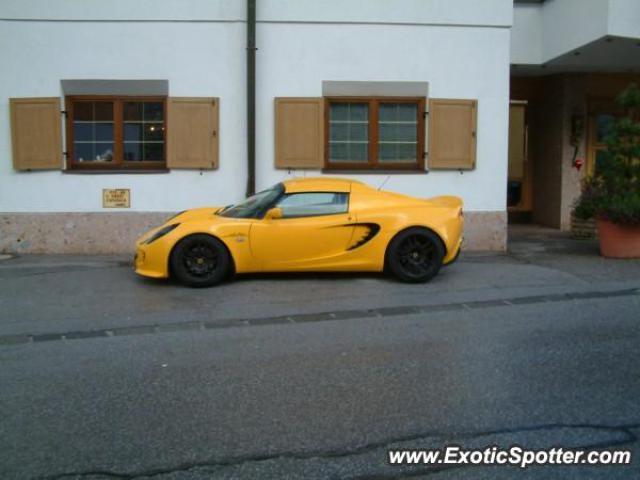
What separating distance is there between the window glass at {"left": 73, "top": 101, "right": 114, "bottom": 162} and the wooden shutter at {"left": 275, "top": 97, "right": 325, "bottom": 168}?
2.69m

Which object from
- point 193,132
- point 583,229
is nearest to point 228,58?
point 193,132

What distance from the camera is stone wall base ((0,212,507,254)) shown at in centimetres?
1106

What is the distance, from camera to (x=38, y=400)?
4668 millimetres

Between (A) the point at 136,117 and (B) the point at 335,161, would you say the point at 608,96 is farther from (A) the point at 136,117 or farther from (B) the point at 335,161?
(A) the point at 136,117

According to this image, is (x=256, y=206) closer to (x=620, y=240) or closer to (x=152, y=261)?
(x=152, y=261)

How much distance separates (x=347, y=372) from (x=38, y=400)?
213cm

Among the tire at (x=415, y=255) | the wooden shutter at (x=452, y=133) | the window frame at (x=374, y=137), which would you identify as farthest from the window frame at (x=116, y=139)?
the tire at (x=415, y=255)

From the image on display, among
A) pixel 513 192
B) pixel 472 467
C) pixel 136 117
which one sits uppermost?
pixel 136 117

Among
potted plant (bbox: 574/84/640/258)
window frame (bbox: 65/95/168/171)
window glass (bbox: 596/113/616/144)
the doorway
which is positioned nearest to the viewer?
potted plant (bbox: 574/84/640/258)

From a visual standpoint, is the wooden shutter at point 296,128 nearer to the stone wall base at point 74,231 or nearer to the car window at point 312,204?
the stone wall base at point 74,231

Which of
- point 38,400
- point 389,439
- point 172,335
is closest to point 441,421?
point 389,439

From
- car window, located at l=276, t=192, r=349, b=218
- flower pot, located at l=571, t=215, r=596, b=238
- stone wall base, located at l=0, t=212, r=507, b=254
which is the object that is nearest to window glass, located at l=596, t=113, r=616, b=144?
flower pot, located at l=571, t=215, r=596, b=238

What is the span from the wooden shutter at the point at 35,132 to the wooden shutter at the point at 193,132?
175 centimetres

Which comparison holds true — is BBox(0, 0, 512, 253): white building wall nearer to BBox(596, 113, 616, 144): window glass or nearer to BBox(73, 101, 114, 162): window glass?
BBox(73, 101, 114, 162): window glass
